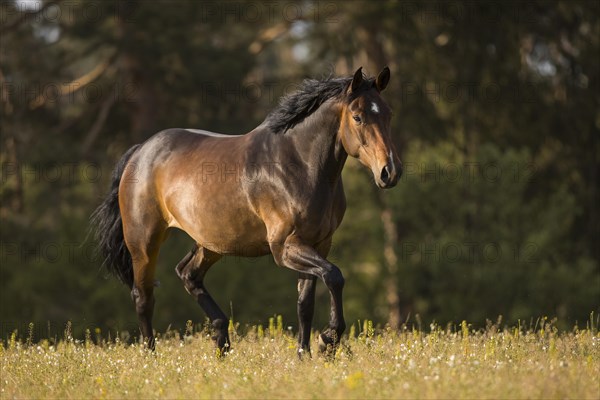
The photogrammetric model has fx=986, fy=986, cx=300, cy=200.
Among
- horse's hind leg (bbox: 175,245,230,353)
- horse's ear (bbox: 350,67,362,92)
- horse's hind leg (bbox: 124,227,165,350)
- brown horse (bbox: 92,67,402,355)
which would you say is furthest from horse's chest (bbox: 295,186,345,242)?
horse's hind leg (bbox: 124,227,165,350)

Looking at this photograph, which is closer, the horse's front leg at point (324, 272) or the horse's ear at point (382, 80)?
the horse's front leg at point (324, 272)

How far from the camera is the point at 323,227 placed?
8180 millimetres

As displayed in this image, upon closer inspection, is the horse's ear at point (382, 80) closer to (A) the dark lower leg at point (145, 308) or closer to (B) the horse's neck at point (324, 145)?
(B) the horse's neck at point (324, 145)

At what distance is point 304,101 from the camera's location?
28.0ft

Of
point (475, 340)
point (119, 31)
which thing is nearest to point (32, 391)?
point (475, 340)

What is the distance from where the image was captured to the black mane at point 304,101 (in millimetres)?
8453

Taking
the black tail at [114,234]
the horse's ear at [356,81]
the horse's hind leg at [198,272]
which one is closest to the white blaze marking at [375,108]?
the horse's ear at [356,81]

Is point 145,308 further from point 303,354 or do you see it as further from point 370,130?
point 370,130

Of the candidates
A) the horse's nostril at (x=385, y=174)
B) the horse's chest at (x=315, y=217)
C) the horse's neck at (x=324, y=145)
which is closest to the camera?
the horse's nostril at (x=385, y=174)

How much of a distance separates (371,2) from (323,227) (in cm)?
1821

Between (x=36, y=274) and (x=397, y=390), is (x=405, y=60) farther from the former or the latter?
(x=397, y=390)

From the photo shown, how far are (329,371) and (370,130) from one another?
202 centimetres

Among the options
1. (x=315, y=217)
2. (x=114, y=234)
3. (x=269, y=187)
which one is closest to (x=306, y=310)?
(x=315, y=217)

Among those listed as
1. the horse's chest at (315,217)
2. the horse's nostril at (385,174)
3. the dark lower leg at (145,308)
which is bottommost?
the dark lower leg at (145,308)
